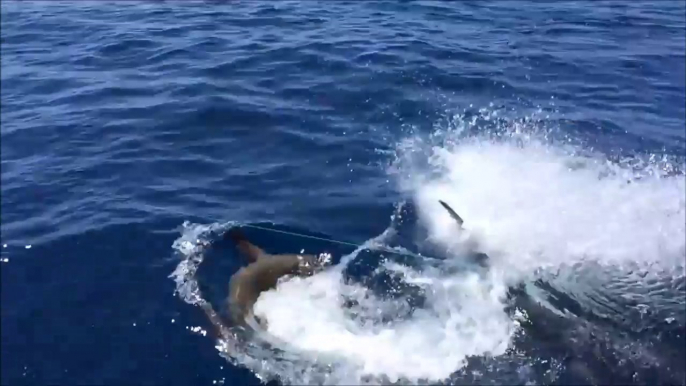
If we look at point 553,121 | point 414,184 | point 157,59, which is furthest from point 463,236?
point 157,59

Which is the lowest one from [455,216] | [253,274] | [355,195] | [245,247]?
[253,274]

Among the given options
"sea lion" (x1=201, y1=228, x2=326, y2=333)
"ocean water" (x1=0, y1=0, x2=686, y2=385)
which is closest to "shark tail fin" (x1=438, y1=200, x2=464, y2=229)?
"ocean water" (x1=0, y1=0, x2=686, y2=385)

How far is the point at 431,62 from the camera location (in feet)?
83.6

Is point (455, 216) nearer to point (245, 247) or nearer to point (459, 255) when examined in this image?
point (459, 255)

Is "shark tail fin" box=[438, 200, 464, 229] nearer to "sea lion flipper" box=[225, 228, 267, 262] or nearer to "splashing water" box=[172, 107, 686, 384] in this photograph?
"splashing water" box=[172, 107, 686, 384]

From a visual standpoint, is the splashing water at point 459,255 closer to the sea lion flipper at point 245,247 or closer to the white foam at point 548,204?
the white foam at point 548,204

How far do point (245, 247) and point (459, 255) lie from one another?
15.0 ft

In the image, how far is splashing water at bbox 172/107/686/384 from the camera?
13109 mm

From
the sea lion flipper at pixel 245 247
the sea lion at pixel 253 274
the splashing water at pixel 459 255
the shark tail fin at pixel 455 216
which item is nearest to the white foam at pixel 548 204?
the splashing water at pixel 459 255

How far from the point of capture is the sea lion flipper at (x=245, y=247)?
15641 millimetres

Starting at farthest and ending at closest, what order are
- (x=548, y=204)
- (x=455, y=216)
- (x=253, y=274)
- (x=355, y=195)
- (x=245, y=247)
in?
(x=355, y=195), (x=548, y=204), (x=455, y=216), (x=245, y=247), (x=253, y=274)

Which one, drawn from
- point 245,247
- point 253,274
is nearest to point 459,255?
point 253,274

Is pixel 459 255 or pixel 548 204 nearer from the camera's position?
pixel 459 255

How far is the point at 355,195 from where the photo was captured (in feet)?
59.4
